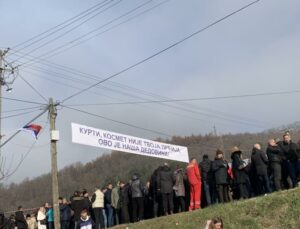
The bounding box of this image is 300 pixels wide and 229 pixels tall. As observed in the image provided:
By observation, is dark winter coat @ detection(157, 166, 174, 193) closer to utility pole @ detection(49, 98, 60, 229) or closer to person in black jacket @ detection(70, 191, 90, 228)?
person in black jacket @ detection(70, 191, 90, 228)

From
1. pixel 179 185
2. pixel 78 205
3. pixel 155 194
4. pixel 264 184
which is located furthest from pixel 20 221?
pixel 264 184

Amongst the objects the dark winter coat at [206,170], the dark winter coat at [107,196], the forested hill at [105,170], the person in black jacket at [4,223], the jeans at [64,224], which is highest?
the forested hill at [105,170]

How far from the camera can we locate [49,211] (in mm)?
20219

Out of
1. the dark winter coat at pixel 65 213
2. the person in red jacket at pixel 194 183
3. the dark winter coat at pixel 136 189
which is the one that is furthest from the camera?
the dark winter coat at pixel 65 213

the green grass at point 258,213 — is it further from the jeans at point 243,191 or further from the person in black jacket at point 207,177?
the person in black jacket at point 207,177

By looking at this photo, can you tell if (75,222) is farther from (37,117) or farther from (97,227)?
(37,117)

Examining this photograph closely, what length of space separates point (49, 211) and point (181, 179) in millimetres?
6027

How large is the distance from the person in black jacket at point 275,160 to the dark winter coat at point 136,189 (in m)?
4.89

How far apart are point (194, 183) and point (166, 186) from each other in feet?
3.42

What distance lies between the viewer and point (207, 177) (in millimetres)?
16391

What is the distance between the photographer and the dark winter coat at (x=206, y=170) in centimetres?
1628

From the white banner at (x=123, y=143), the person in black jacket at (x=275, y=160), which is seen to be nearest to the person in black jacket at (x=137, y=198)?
the white banner at (x=123, y=143)

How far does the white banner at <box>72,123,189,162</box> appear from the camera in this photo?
733 inches

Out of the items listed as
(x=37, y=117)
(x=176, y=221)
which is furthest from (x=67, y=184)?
(x=176, y=221)
